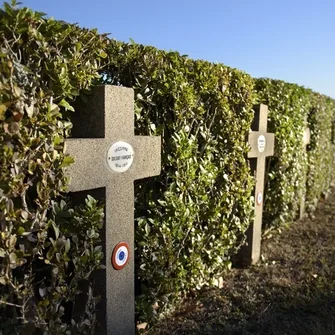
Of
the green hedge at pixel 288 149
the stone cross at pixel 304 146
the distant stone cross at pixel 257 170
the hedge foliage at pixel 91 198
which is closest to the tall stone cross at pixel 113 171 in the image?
the hedge foliage at pixel 91 198

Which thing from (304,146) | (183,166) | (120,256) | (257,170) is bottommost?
(120,256)

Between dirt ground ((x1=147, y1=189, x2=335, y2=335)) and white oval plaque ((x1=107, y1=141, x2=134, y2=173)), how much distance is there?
1.34 m

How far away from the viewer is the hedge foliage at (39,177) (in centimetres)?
158

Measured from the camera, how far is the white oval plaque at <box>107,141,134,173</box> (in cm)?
209

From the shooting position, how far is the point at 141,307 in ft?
8.60

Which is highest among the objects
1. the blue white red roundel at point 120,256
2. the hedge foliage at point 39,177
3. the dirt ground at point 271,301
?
the hedge foliage at point 39,177

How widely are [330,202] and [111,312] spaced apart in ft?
21.9

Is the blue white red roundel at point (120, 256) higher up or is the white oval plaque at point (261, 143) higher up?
the white oval plaque at point (261, 143)

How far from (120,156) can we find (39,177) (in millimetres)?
560

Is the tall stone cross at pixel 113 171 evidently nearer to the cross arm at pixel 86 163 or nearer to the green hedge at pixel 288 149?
the cross arm at pixel 86 163

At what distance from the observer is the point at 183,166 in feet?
9.13

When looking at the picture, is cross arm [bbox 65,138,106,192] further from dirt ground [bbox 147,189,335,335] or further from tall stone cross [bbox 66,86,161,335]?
dirt ground [bbox 147,189,335,335]

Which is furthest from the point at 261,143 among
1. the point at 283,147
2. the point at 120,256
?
the point at 120,256

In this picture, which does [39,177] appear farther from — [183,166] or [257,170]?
[257,170]
